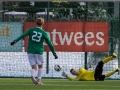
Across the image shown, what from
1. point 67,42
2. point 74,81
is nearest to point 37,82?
point 74,81

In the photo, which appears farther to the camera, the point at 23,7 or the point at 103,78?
the point at 23,7

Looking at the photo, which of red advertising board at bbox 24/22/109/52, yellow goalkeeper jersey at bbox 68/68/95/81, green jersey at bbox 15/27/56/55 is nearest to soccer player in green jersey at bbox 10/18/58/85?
green jersey at bbox 15/27/56/55

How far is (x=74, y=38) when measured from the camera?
22.5 m

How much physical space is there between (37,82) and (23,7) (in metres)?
5.53

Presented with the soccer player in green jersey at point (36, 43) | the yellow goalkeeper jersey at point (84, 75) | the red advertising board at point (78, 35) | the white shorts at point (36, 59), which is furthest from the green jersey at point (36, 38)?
the red advertising board at point (78, 35)

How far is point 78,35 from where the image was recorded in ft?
73.8

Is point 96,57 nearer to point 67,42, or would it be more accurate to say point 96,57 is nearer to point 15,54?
point 67,42

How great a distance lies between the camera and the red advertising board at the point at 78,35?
2242 centimetres

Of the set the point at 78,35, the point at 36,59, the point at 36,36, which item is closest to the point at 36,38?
the point at 36,36

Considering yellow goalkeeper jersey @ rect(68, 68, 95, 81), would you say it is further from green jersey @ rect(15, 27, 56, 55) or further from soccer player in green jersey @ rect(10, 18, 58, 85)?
green jersey @ rect(15, 27, 56, 55)

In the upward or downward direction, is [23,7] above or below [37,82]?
above

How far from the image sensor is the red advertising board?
22.4 meters

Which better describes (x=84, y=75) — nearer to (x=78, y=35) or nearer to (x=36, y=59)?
(x=36, y=59)

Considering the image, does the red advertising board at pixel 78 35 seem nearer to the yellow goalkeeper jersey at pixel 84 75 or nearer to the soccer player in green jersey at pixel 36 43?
the yellow goalkeeper jersey at pixel 84 75
